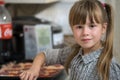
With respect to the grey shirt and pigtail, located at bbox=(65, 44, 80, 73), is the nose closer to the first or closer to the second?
the grey shirt

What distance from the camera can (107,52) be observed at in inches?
43.6

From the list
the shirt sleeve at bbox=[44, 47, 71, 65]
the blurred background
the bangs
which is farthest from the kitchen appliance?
the bangs

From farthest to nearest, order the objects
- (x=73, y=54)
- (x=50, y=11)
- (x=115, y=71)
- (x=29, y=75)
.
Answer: (x=50, y=11), (x=73, y=54), (x=29, y=75), (x=115, y=71)

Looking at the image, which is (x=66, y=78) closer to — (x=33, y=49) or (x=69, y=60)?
(x=69, y=60)

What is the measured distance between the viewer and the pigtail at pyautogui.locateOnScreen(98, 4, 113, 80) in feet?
3.49

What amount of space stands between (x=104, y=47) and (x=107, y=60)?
7 centimetres

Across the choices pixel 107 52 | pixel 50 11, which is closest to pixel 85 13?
pixel 107 52

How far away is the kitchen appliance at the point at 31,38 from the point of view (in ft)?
5.99

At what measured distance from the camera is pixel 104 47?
1.13 m

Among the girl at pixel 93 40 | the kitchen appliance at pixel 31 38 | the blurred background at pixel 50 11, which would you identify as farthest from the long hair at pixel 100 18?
the blurred background at pixel 50 11

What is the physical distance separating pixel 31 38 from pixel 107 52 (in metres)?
0.81

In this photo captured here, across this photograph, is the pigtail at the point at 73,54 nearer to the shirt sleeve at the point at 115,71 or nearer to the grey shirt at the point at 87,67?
the grey shirt at the point at 87,67

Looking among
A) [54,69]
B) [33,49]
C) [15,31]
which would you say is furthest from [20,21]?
[54,69]

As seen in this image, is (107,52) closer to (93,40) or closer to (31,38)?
(93,40)
